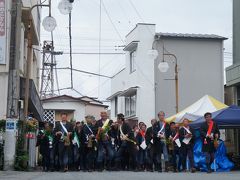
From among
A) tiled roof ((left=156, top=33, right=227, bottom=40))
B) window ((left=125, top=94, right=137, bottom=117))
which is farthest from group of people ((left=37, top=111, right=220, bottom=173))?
window ((left=125, top=94, right=137, bottom=117))

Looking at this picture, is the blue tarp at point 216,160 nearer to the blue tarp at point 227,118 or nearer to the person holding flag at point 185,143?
the person holding flag at point 185,143

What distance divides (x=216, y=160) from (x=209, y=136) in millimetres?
1540

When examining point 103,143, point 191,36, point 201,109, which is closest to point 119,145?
point 103,143

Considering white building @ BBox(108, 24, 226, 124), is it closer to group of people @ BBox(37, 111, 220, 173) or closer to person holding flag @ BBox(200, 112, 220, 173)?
group of people @ BBox(37, 111, 220, 173)

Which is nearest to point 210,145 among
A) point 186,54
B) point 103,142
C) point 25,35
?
point 103,142

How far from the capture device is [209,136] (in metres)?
18.2

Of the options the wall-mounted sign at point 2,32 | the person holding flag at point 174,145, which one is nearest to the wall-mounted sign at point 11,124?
the wall-mounted sign at point 2,32

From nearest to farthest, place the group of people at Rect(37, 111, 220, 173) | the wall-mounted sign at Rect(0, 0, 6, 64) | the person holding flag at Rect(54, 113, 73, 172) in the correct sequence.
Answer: the person holding flag at Rect(54, 113, 73, 172) → the group of people at Rect(37, 111, 220, 173) → the wall-mounted sign at Rect(0, 0, 6, 64)

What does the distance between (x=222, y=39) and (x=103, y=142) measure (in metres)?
23.0

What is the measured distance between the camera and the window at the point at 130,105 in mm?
40906

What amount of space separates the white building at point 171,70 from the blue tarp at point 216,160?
18484 millimetres

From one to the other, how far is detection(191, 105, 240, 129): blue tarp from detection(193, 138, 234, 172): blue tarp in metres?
0.77

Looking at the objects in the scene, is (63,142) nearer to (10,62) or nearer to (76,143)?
(76,143)

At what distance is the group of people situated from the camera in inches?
701
